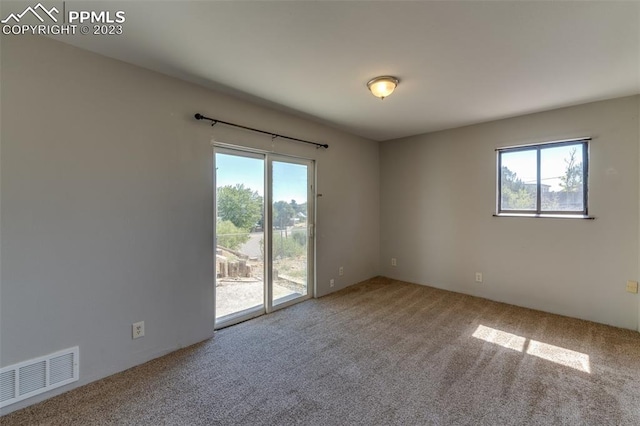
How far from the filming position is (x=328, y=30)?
178cm

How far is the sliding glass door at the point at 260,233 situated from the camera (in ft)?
9.53

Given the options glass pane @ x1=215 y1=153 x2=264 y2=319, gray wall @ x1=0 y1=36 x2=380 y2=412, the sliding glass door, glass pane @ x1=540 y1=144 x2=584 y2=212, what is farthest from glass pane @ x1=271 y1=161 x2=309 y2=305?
glass pane @ x1=540 y1=144 x2=584 y2=212

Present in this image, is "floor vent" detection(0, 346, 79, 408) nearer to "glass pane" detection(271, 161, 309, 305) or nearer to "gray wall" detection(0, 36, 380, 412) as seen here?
"gray wall" detection(0, 36, 380, 412)

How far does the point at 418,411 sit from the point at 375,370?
1.55 ft

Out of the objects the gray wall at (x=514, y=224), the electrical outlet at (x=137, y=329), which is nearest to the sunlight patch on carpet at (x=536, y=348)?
the gray wall at (x=514, y=224)

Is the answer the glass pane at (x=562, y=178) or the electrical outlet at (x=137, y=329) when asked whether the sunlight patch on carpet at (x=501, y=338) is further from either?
the electrical outlet at (x=137, y=329)

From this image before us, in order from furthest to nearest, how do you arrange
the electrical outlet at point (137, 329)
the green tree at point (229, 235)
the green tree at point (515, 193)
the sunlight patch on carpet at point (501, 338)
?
the green tree at point (515, 193) → the green tree at point (229, 235) → the sunlight patch on carpet at point (501, 338) → the electrical outlet at point (137, 329)

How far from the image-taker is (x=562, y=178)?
3268 mm

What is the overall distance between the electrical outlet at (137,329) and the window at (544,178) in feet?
14.1

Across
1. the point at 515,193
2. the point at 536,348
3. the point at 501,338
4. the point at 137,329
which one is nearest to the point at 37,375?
the point at 137,329

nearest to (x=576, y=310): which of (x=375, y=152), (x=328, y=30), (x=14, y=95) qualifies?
(x=375, y=152)

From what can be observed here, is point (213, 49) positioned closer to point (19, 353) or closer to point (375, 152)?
point (19, 353)

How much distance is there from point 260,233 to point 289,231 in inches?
18.0

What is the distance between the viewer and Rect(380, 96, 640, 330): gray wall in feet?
9.53
